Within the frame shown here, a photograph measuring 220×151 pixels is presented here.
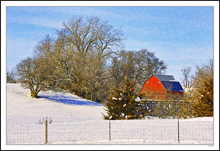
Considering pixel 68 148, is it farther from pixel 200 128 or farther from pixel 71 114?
pixel 71 114

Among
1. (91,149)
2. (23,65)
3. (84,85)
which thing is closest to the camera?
(91,149)

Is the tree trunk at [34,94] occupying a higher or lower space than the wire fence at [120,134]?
higher

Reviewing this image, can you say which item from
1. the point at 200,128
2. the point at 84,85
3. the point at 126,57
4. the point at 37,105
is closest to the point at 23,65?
the point at 37,105

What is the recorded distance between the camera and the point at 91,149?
28.8ft

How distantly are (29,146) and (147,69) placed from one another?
36.6 metres

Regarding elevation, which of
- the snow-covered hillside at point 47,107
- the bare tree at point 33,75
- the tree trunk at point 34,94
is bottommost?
the snow-covered hillside at point 47,107

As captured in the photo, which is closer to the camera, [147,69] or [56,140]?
[56,140]

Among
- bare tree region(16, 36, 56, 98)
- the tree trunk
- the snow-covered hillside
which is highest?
bare tree region(16, 36, 56, 98)

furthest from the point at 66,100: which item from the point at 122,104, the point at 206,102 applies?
the point at 206,102

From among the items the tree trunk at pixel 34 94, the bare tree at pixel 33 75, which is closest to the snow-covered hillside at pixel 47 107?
the tree trunk at pixel 34 94

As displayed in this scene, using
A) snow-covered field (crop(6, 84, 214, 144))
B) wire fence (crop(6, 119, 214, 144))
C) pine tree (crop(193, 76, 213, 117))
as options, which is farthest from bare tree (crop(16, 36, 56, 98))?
pine tree (crop(193, 76, 213, 117))

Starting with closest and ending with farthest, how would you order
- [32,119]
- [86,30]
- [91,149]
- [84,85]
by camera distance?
1. [91,149]
2. [32,119]
3. [84,85]
4. [86,30]

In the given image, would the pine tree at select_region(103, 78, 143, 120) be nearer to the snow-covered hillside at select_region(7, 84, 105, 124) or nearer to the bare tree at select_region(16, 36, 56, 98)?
the snow-covered hillside at select_region(7, 84, 105, 124)

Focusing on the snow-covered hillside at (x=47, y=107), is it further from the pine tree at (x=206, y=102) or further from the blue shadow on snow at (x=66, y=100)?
the pine tree at (x=206, y=102)
